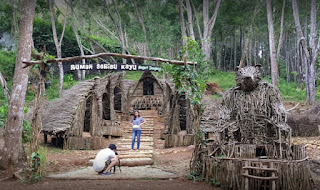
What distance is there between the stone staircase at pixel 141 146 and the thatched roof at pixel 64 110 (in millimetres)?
2317

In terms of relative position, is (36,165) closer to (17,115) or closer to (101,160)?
(101,160)

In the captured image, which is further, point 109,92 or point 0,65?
point 0,65

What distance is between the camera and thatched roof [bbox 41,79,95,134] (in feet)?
36.5

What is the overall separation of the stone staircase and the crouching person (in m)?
1.27

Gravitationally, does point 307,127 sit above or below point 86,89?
below

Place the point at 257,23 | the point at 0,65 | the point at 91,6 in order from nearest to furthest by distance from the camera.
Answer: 1. the point at 0,65
2. the point at 91,6
3. the point at 257,23

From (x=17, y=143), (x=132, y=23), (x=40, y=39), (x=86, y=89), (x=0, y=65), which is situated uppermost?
(x=132, y=23)

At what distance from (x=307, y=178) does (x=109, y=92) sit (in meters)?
11.7

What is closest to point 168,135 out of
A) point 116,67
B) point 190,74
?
point 116,67

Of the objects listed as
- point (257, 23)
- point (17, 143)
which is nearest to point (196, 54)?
point (17, 143)

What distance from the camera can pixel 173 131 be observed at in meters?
12.4

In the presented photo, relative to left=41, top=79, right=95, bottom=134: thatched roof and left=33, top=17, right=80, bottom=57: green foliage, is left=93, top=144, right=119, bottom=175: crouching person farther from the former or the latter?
left=33, top=17, right=80, bottom=57: green foliage

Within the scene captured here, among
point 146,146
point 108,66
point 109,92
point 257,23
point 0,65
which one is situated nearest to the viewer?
point 108,66

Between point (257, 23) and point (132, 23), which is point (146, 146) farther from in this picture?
point (257, 23)
